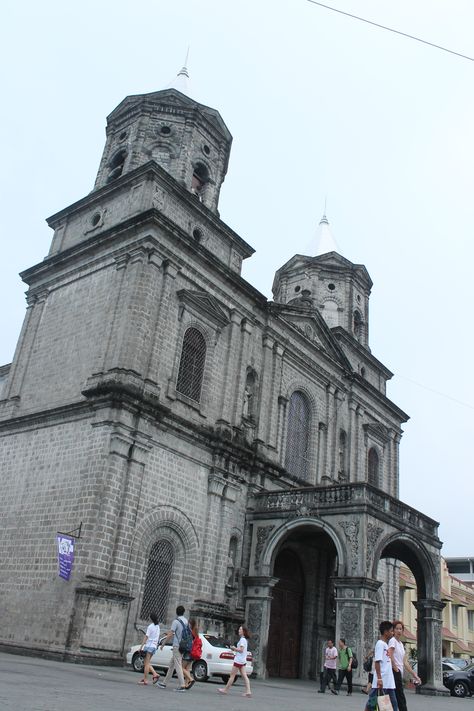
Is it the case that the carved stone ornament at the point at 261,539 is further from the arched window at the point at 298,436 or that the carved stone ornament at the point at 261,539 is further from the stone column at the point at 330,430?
the stone column at the point at 330,430

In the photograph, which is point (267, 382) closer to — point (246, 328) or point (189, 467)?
point (246, 328)

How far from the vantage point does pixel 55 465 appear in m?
19.3

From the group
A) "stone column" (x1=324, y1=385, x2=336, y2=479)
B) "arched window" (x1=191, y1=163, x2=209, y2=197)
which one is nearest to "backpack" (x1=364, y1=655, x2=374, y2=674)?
"stone column" (x1=324, y1=385, x2=336, y2=479)

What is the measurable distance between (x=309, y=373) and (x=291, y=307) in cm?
293

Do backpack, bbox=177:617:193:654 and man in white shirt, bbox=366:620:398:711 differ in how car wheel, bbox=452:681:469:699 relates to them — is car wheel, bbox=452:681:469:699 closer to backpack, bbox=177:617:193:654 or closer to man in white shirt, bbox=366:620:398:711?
backpack, bbox=177:617:193:654

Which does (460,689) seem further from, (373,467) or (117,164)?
(117,164)

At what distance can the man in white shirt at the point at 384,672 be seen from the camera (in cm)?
826

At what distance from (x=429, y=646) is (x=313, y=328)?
13.5 m

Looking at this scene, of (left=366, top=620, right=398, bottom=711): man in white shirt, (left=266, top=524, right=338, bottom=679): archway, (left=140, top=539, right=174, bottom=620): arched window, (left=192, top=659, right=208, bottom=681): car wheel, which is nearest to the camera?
(left=366, top=620, right=398, bottom=711): man in white shirt

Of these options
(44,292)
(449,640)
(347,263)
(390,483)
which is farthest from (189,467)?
(449,640)

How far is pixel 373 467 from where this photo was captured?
3228cm

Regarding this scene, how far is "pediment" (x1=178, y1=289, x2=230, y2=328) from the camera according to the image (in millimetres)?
21812

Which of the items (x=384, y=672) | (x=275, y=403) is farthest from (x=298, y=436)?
(x=384, y=672)

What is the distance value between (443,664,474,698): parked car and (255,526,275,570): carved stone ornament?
10229 mm
